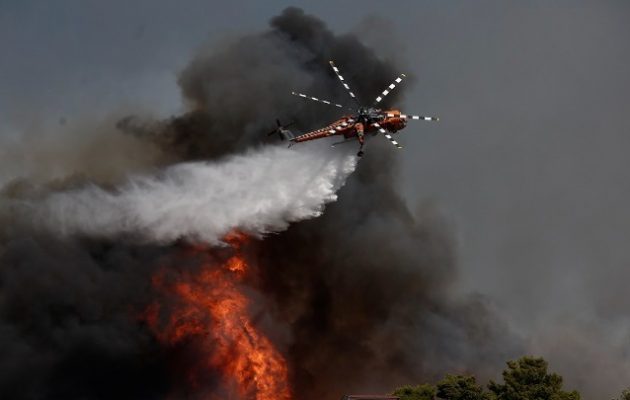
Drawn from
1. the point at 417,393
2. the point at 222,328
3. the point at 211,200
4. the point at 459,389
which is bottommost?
the point at 417,393

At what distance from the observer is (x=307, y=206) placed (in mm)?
98875

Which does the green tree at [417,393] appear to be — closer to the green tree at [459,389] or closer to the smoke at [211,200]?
the green tree at [459,389]

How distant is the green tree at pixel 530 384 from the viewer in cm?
8900

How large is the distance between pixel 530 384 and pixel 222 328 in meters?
35.4

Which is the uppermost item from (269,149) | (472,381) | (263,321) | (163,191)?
(269,149)

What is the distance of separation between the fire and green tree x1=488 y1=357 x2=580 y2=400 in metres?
27.0

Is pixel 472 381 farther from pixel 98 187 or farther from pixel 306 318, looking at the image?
pixel 98 187

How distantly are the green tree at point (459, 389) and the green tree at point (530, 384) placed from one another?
7.11ft

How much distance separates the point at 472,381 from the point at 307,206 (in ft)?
86.6

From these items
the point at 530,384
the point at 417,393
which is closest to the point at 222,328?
the point at 417,393

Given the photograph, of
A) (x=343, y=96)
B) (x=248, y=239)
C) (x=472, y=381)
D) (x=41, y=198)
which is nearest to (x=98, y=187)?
(x=41, y=198)

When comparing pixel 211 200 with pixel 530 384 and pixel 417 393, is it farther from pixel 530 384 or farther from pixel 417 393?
pixel 530 384

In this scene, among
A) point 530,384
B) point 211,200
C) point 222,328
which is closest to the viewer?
point 530,384

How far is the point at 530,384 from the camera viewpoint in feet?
298
